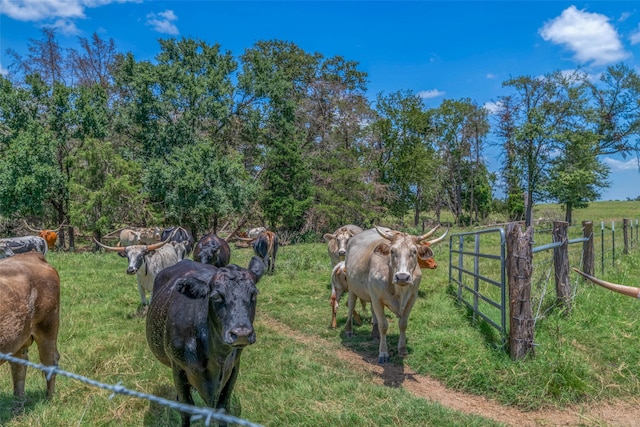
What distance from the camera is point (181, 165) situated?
2108cm

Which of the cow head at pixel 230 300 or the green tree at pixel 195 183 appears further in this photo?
the green tree at pixel 195 183

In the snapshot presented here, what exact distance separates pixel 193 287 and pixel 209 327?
1.03 feet

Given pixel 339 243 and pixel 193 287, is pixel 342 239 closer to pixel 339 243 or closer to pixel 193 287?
pixel 339 243

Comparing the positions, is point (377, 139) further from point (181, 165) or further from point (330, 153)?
point (181, 165)

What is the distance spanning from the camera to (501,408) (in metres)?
4.46

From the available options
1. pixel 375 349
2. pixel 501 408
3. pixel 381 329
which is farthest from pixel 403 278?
pixel 375 349

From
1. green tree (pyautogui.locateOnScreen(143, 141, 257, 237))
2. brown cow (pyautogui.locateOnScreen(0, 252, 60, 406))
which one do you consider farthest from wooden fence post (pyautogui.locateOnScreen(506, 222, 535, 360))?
green tree (pyautogui.locateOnScreen(143, 141, 257, 237))

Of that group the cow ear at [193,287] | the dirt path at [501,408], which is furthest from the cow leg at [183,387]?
the dirt path at [501,408]

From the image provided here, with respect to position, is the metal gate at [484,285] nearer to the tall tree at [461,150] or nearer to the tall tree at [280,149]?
the tall tree at [280,149]

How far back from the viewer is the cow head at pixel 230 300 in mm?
2756

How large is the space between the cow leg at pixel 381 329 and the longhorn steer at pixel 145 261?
4166mm

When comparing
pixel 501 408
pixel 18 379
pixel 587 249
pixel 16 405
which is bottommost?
pixel 501 408

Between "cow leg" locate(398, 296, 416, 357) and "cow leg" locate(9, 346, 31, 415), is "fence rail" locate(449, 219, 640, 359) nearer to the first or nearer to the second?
"cow leg" locate(398, 296, 416, 357)

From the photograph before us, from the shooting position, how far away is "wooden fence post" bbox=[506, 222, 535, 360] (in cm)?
504
